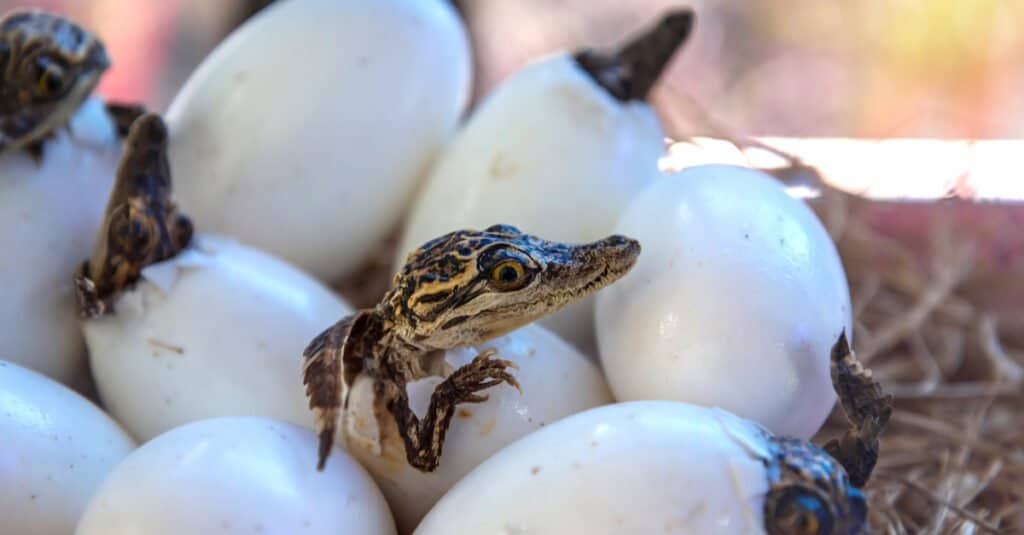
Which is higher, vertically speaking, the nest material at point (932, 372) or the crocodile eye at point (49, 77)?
the crocodile eye at point (49, 77)

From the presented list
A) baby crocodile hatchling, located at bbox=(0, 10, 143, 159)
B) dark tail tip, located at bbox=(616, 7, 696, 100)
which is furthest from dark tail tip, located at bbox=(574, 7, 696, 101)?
baby crocodile hatchling, located at bbox=(0, 10, 143, 159)

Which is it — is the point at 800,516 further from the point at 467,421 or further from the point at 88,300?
the point at 88,300

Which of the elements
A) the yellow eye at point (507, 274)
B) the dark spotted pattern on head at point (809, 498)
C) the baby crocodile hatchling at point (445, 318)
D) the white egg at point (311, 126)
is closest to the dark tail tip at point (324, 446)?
the baby crocodile hatchling at point (445, 318)

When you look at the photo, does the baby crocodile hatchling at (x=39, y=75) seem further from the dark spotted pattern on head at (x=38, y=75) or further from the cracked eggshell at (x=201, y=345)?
the cracked eggshell at (x=201, y=345)

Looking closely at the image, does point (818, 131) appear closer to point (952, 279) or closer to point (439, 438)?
point (952, 279)

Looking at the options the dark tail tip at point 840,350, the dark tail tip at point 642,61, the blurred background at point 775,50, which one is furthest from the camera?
the blurred background at point 775,50

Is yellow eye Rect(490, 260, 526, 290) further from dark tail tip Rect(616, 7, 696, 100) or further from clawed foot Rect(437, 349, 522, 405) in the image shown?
dark tail tip Rect(616, 7, 696, 100)

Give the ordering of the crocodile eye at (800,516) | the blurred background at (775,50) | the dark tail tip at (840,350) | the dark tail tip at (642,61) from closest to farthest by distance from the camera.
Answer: the crocodile eye at (800,516) → the dark tail tip at (840,350) → the dark tail tip at (642,61) → the blurred background at (775,50)

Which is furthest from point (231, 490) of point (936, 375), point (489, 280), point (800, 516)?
point (936, 375)
